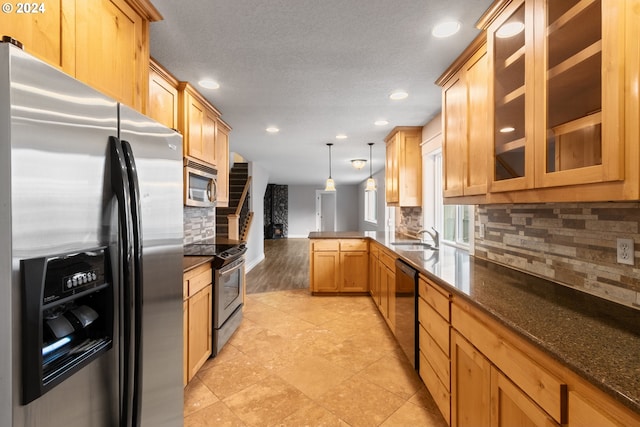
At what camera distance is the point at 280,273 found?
600 centimetres

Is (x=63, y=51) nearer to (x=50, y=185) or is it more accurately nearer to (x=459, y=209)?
(x=50, y=185)

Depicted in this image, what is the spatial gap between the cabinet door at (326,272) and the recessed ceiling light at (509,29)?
131 inches

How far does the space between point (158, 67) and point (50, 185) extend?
6.37 ft

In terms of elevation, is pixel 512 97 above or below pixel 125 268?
above

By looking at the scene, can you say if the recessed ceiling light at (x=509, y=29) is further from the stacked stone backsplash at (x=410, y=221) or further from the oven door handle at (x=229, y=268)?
the stacked stone backsplash at (x=410, y=221)

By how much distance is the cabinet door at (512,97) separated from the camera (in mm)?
1380

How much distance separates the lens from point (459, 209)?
330cm

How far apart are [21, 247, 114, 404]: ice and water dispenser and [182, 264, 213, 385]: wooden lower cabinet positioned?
3.98 ft

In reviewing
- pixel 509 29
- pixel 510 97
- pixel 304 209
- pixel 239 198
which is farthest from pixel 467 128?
pixel 304 209

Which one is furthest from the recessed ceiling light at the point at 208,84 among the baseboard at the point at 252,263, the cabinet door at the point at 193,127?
the baseboard at the point at 252,263

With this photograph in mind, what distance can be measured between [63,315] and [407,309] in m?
2.17

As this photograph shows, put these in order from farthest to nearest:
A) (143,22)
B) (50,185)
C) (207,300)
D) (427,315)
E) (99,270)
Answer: (207,300), (427,315), (143,22), (99,270), (50,185)

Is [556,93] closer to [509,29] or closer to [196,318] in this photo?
[509,29]

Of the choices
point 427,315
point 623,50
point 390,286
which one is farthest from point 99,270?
point 390,286
